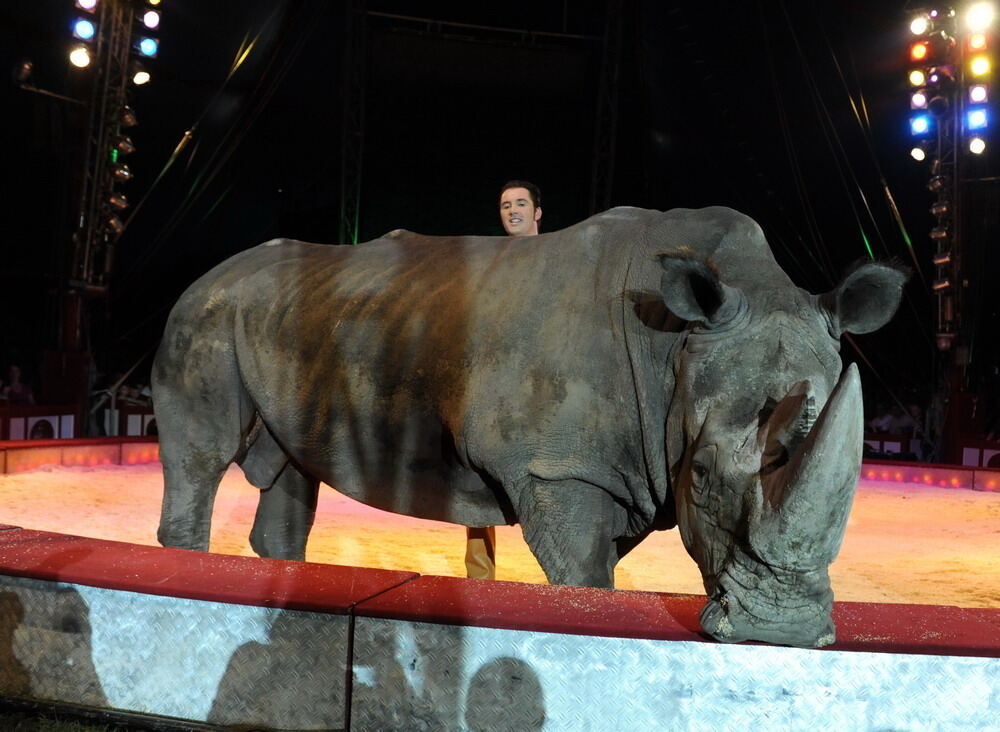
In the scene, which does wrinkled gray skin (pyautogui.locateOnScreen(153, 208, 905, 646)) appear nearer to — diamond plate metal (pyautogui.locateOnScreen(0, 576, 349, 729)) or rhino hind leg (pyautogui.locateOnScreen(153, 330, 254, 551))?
rhino hind leg (pyautogui.locateOnScreen(153, 330, 254, 551))

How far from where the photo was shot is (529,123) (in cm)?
1451

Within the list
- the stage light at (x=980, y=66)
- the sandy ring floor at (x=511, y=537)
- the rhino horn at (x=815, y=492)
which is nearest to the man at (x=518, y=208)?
the sandy ring floor at (x=511, y=537)

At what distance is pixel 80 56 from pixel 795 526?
1163 cm

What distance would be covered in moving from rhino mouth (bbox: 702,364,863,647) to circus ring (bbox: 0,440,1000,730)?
7cm

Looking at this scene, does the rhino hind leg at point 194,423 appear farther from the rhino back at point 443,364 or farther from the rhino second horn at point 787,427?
the rhino second horn at point 787,427

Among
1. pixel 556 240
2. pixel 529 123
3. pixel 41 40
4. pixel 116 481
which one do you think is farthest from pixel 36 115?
pixel 556 240

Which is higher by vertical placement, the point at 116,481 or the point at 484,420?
the point at 484,420

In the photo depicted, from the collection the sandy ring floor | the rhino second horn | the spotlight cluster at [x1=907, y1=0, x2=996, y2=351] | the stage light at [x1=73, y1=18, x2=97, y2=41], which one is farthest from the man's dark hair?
the spotlight cluster at [x1=907, y1=0, x2=996, y2=351]

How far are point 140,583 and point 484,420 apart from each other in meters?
1.16

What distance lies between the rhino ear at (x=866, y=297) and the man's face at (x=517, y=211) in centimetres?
217

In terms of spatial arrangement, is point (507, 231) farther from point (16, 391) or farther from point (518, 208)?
point (16, 391)

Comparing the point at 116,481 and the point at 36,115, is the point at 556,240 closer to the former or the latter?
the point at 116,481

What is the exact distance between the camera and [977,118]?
11.7m

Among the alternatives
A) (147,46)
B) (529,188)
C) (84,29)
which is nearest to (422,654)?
(529,188)
